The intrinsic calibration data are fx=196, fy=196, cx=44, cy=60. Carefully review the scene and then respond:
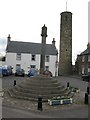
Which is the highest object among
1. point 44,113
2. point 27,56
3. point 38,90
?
point 27,56

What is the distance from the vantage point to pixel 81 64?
1839 inches

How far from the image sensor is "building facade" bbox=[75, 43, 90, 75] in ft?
142

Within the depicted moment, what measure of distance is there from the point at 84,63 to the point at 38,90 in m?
30.0

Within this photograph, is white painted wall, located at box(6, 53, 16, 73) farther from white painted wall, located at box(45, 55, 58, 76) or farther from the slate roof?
white painted wall, located at box(45, 55, 58, 76)

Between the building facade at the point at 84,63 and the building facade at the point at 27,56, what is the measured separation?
577 centimetres

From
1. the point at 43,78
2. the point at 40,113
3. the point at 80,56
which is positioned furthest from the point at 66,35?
the point at 40,113

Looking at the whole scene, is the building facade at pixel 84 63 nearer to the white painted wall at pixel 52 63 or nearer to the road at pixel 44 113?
the white painted wall at pixel 52 63

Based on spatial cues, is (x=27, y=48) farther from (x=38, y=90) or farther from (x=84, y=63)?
(x=38, y=90)

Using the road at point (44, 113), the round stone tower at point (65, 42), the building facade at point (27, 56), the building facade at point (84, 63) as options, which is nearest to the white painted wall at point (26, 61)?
the building facade at point (27, 56)

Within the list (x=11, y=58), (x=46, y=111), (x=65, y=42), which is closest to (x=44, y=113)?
(x=46, y=111)

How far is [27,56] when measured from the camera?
148 feet

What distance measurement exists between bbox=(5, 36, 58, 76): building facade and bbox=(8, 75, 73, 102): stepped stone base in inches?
1038

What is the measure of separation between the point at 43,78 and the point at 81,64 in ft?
98.2

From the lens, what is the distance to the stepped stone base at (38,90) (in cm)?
1596
